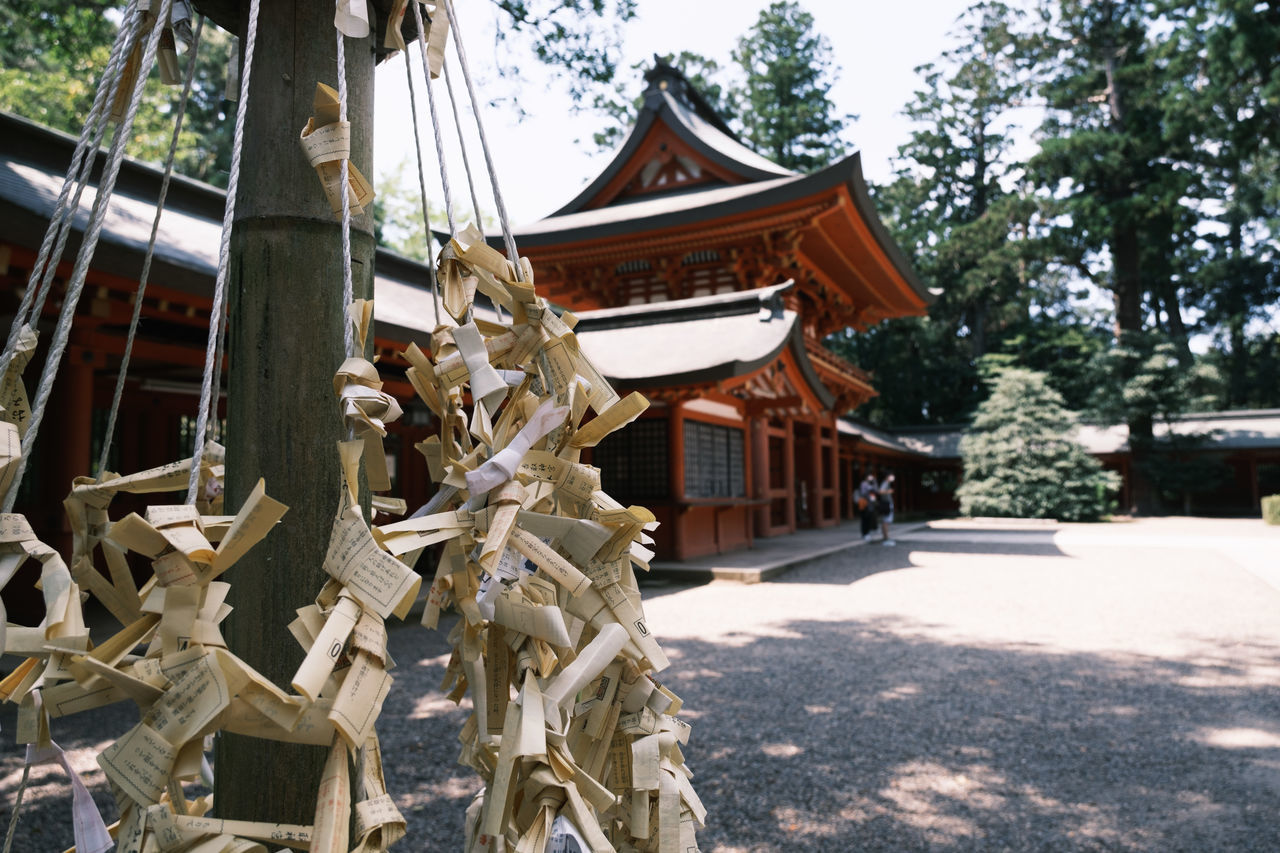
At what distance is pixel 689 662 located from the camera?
5.17m

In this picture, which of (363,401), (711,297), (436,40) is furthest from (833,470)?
(363,401)

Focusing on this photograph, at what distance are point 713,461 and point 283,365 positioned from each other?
34.0 feet

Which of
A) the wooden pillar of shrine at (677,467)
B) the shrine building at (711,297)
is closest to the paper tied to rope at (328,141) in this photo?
the shrine building at (711,297)

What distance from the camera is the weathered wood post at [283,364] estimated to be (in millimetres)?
853

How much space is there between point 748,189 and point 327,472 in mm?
12158

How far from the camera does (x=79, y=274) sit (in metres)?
0.74

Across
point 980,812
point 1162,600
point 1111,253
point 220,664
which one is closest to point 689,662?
point 980,812

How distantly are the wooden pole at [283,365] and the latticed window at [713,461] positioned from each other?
9232 millimetres

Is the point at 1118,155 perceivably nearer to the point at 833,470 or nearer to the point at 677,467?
the point at 833,470

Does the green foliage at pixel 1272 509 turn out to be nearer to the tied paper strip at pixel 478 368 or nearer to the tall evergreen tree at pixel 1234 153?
the tall evergreen tree at pixel 1234 153

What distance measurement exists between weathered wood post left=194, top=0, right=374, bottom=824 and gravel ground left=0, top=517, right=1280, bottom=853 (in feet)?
6.78

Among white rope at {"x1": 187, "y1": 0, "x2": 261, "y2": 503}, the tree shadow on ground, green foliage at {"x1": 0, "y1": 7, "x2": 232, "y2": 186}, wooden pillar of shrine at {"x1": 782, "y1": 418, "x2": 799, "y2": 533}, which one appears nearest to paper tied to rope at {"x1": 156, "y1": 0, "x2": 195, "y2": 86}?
white rope at {"x1": 187, "y1": 0, "x2": 261, "y2": 503}

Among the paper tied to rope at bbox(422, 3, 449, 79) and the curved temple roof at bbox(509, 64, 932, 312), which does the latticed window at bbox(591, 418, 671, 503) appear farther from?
the paper tied to rope at bbox(422, 3, 449, 79)

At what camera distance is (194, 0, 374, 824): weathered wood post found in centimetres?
85
